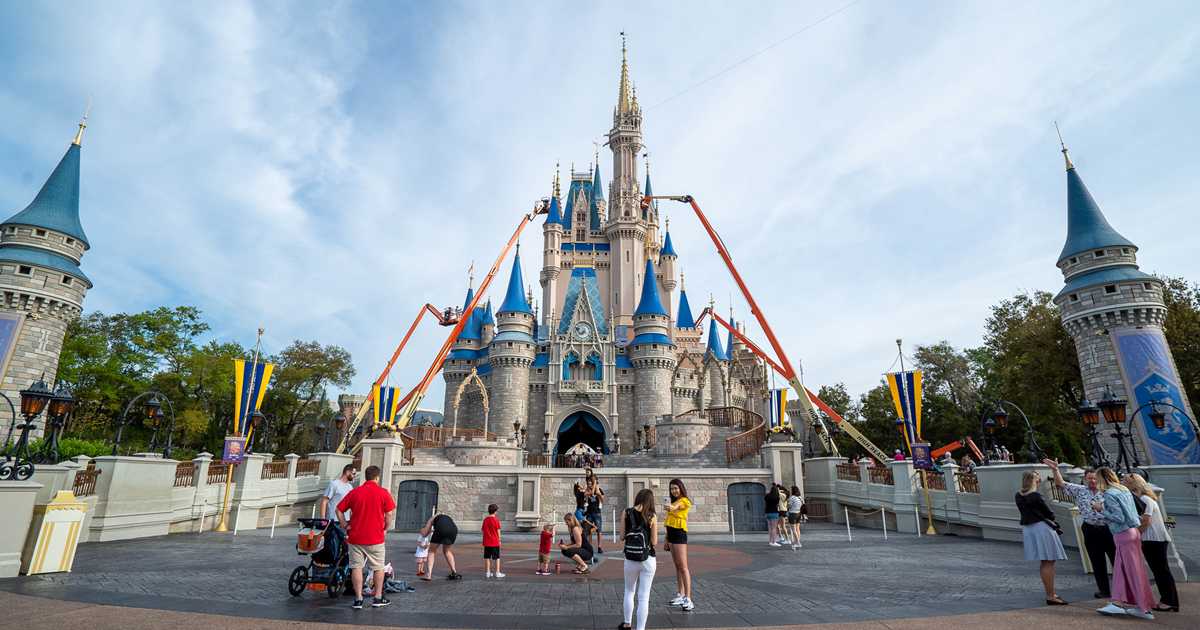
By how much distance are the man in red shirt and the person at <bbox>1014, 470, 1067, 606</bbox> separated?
722 cm

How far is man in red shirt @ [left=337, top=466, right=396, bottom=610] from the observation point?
623 centimetres

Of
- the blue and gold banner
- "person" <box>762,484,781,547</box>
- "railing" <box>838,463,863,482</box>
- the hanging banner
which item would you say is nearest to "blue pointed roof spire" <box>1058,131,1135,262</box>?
Result: the hanging banner

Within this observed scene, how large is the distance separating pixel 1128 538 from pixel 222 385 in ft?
147

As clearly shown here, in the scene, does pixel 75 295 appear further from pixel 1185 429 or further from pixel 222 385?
pixel 1185 429

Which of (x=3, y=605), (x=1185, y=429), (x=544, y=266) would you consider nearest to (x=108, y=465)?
(x=3, y=605)

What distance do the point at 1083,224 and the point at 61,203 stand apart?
180 feet

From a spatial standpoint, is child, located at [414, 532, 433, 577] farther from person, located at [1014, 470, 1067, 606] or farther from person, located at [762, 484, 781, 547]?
person, located at [762, 484, 781, 547]

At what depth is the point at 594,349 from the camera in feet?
155

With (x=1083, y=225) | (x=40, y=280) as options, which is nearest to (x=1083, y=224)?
(x=1083, y=225)

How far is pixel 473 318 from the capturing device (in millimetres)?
53000

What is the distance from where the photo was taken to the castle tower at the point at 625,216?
53156 millimetres

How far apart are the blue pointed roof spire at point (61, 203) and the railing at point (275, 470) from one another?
22.2m

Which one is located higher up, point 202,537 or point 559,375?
point 559,375

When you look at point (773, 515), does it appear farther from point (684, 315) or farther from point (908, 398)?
point (684, 315)
